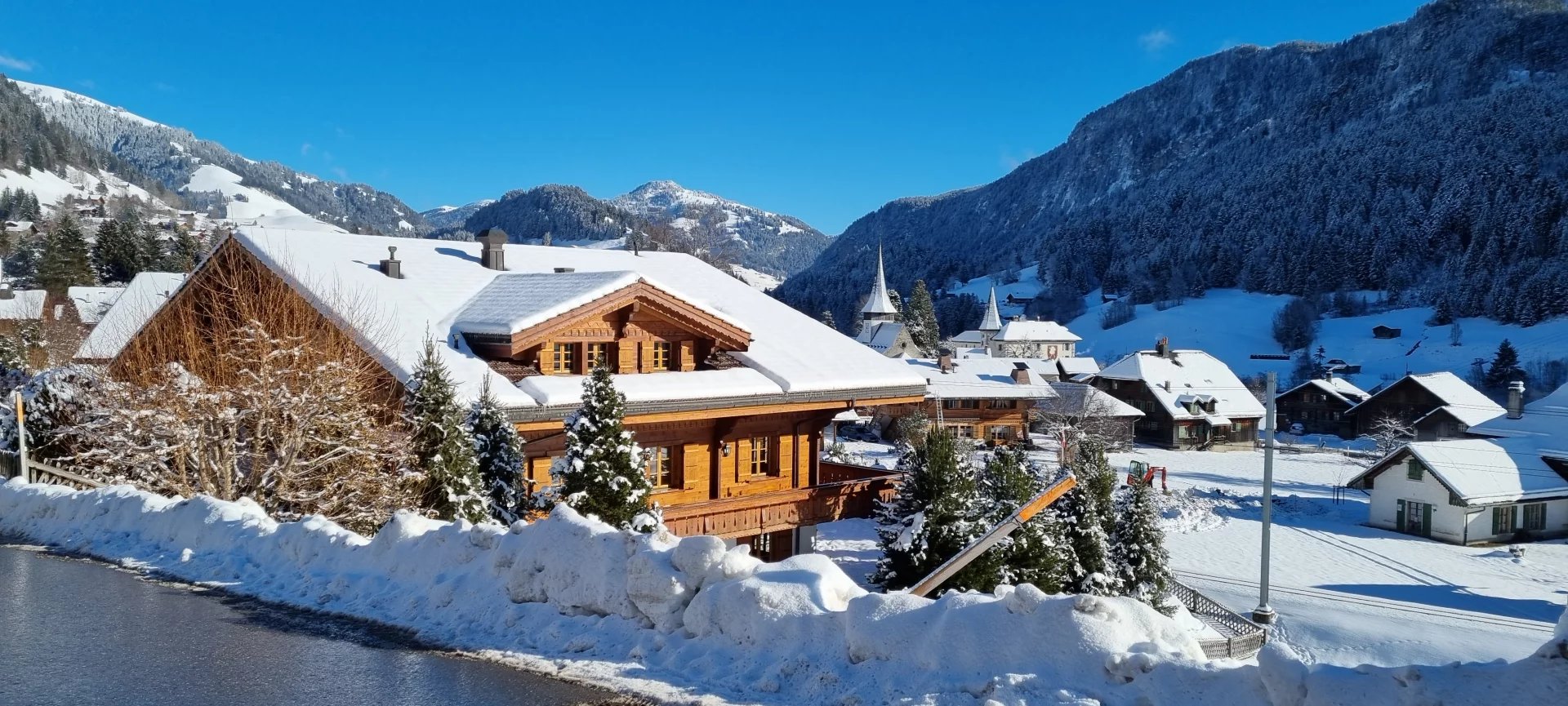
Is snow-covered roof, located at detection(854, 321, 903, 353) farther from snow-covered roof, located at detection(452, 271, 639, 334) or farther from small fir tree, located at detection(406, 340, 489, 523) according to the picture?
small fir tree, located at detection(406, 340, 489, 523)

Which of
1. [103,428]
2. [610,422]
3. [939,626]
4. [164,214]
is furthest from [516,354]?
[164,214]

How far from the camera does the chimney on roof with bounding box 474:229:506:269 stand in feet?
74.8

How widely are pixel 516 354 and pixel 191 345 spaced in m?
5.50

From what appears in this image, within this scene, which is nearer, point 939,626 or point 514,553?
point 939,626

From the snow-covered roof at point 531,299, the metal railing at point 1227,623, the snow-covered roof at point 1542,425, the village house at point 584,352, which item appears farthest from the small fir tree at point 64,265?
the snow-covered roof at point 1542,425

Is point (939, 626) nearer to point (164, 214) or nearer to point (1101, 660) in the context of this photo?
point (1101, 660)

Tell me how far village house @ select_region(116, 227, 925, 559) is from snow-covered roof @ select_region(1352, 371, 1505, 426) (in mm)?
52704

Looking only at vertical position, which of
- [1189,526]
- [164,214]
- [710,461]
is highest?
[164,214]

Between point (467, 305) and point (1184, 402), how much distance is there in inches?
2315

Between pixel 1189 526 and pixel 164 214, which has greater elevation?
pixel 164 214

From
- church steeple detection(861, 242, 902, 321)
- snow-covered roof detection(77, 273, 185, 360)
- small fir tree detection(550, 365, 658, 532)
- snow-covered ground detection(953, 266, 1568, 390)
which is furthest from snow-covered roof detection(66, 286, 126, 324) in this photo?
snow-covered ground detection(953, 266, 1568, 390)

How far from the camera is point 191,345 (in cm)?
1670

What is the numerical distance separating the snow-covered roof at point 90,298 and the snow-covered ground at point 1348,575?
56542 mm

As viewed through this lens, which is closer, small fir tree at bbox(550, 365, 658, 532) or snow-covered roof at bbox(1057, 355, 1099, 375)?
small fir tree at bbox(550, 365, 658, 532)
